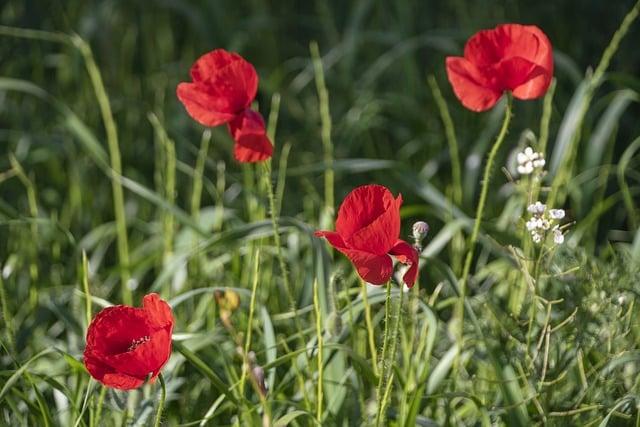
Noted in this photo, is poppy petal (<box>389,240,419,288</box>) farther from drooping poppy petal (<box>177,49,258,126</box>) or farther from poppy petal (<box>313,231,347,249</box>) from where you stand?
drooping poppy petal (<box>177,49,258,126</box>)

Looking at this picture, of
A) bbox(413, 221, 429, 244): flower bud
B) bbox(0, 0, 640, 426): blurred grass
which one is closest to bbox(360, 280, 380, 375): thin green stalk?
bbox(0, 0, 640, 426): blurred grass

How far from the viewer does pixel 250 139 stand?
52.0 inches

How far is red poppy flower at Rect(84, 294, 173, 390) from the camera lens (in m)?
1.06

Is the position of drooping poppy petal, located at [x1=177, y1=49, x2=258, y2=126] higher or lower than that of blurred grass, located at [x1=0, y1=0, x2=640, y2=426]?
higher

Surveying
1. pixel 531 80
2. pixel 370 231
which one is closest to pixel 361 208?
pixel 370 231

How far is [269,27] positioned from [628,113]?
1.04 m

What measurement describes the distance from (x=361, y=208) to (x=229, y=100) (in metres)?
0.31

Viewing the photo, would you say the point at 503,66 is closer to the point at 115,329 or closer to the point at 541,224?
the point at 541,224

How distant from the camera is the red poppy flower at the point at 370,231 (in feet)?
3.49

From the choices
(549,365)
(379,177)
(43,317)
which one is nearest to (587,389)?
(549,365)

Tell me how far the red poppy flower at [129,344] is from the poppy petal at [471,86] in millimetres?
461

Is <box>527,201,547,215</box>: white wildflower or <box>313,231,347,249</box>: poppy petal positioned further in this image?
<box>527,201,547,215</box>: white wildflower

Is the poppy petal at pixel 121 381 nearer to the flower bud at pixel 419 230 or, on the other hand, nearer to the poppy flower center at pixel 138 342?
the poppy flower center at pixel 138 342

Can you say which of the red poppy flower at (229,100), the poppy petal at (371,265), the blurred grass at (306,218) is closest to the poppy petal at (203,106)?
the red poppy flower at (229,100)
